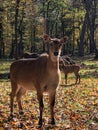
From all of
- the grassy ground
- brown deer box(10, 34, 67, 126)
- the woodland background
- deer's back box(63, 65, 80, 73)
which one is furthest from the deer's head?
the woodland background

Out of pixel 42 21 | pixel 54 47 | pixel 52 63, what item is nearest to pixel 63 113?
pixel 52 63

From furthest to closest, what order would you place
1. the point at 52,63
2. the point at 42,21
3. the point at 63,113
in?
the point at 42,21
the point at 63,113
the point at 52,63

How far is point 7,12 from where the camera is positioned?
2500 inches

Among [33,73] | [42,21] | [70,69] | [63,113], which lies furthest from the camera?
[42,21]

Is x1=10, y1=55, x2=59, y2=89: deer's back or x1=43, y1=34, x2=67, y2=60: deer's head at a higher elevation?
x1=43, y1=34, x2=67, y2=60: deer's head

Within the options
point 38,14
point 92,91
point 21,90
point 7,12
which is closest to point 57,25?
point 38,14

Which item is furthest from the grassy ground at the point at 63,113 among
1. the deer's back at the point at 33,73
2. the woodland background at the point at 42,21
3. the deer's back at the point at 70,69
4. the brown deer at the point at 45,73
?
the woodland background at the point at 42,21

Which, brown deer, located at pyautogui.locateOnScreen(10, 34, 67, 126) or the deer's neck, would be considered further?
the deer's neck

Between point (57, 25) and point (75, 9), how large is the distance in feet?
36.6

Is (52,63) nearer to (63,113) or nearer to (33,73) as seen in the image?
(33,73)

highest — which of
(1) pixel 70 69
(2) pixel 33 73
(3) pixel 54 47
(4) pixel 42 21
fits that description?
(4) pixel 42 21

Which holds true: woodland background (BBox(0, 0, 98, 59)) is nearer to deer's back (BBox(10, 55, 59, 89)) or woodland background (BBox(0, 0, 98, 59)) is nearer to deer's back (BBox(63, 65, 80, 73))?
deer's back (BBox(63, 65, 80, 73))

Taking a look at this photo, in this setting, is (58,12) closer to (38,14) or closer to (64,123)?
(38,14)

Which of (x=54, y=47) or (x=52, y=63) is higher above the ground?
(x=54, y=47)
